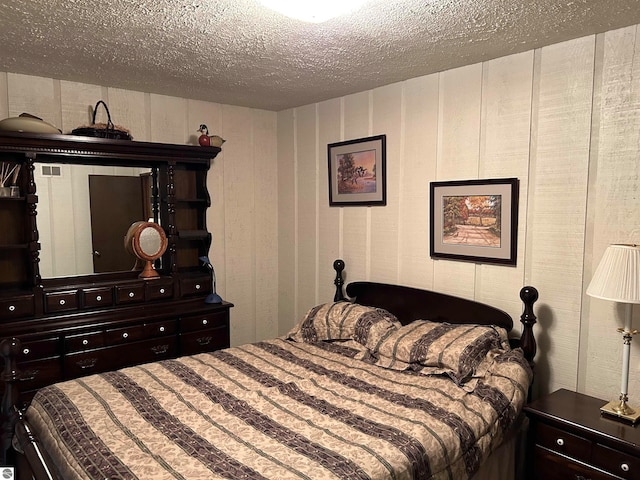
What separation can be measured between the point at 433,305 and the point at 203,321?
1742 mm

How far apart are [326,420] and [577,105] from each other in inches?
78.5

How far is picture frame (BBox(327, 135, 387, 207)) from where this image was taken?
336 centimetres

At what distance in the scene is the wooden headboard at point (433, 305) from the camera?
2.44 metres

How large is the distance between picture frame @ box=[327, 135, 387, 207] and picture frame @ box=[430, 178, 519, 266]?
1.60 ft

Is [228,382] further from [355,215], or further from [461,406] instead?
[355,215]

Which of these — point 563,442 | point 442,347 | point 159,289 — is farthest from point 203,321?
point 563,442

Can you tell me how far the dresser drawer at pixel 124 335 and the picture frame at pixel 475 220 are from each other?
6.85ft

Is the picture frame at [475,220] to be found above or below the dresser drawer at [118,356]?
above

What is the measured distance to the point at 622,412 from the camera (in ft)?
6.67

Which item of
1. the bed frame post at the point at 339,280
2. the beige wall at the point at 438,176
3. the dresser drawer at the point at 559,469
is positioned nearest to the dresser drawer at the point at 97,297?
the beige wall at the point at 438,176

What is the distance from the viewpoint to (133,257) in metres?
3.47

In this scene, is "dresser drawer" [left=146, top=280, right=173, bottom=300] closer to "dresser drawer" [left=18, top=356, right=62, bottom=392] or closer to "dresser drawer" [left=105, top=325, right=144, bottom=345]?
"dresser drawer" [left=105, top=325, right=144, bottom=345]

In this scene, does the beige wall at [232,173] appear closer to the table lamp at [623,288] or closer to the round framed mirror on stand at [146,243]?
the round framed mirror on stand at [146,243]

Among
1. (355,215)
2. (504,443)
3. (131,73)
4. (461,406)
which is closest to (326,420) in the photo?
(461,406)
